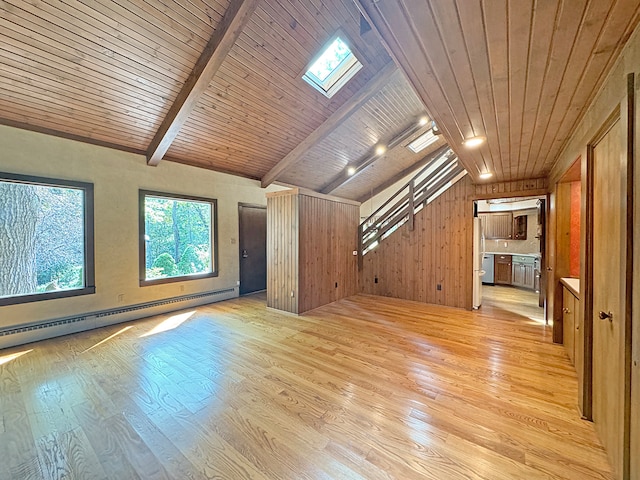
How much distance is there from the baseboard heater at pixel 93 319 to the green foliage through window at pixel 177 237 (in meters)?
0.47

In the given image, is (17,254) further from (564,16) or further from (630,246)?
(630,246)

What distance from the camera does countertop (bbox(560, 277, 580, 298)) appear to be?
7.88 feet

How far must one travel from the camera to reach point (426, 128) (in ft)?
18.2

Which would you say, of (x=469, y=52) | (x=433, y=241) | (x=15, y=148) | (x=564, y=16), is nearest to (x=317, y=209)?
(x=433, y=241)

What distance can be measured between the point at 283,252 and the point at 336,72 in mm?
3113

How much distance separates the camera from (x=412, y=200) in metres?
5.48

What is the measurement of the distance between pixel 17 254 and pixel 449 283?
6.80 metres

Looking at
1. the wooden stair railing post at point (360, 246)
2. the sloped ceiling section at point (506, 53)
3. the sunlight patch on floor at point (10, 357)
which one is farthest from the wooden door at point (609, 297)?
the sunlight patch on floor at point (10, 357)

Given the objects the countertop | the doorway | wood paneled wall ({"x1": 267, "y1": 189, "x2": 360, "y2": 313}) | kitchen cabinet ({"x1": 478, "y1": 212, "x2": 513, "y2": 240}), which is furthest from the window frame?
kitchen cabinet ({"x1": 478, "y1": 212, "x2": 513, "y2": 240})

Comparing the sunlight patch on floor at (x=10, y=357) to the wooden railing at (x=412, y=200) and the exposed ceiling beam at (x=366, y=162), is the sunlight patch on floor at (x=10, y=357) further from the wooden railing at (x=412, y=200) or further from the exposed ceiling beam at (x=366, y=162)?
the exposed ceiling beam at (x=366, y=162)

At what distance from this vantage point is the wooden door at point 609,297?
1325 mm

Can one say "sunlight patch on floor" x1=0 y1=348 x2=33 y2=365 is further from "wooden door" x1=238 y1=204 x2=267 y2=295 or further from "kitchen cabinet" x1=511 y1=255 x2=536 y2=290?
"kitchen cabinet" x1=511 y1=255 x2=536 y2=290

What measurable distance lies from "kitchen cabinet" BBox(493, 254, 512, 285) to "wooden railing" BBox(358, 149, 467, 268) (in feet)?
10.4

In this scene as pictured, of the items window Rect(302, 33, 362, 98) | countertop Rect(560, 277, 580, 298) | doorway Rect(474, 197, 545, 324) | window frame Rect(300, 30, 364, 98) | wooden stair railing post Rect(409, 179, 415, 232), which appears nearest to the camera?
countertop Rect(560, 277, 580, 298)
